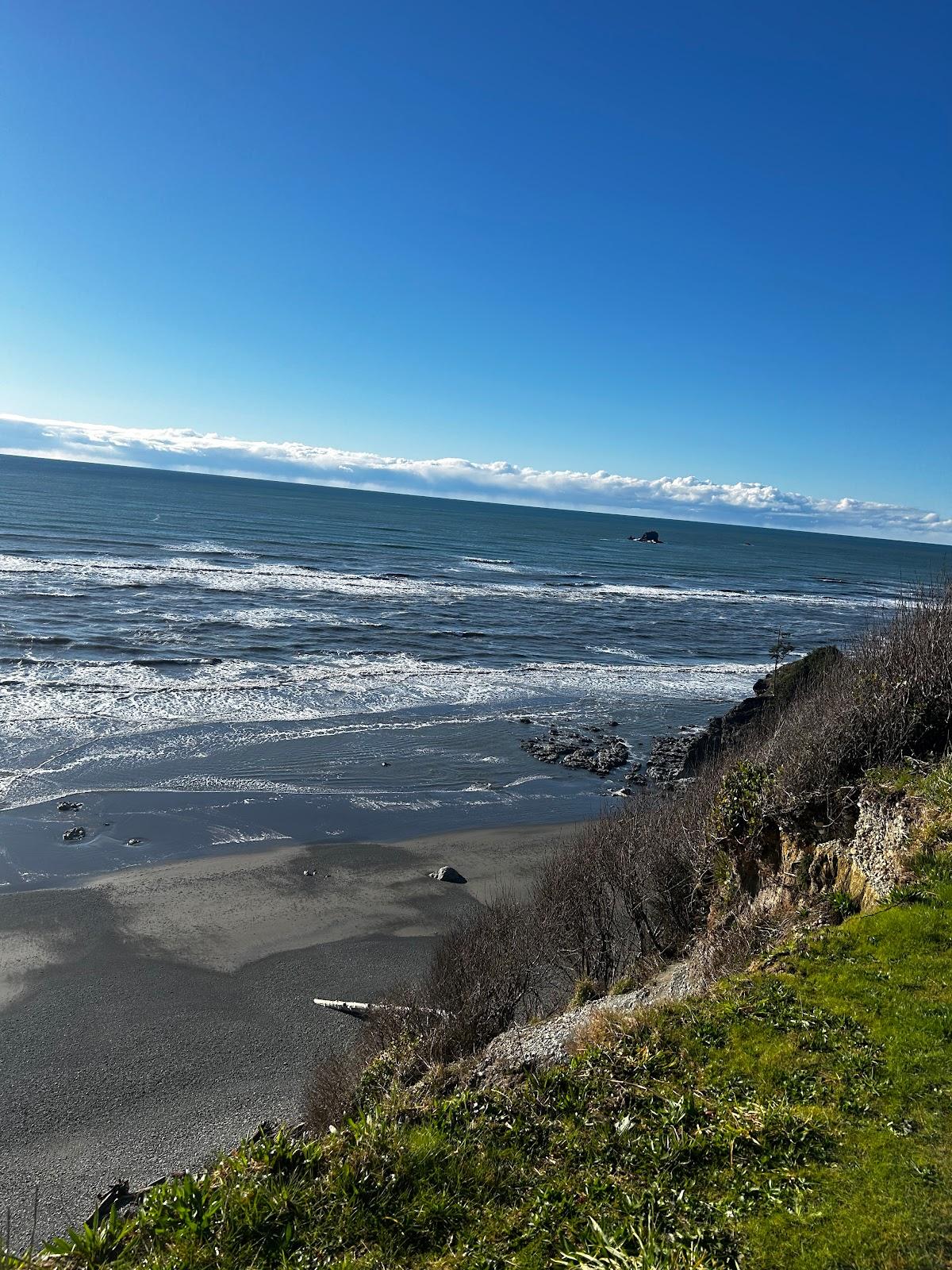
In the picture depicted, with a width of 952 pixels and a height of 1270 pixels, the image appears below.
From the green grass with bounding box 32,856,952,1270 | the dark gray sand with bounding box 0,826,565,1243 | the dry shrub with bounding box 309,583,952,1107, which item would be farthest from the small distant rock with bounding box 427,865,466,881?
the green grass with bounding box 32,856,952,1270

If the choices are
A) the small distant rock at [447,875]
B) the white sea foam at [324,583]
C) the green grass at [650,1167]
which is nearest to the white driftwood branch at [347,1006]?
the small distant rock at [447,875]

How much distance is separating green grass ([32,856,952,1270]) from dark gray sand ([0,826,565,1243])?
17.3ft

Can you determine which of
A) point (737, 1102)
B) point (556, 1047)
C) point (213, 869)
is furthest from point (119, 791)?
point (737, 1102)

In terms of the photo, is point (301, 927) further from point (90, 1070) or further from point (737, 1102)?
point (737, 1102)

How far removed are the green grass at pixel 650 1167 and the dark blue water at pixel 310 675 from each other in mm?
15816

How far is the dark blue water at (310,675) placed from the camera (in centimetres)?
2544

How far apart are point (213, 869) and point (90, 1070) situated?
7.82m

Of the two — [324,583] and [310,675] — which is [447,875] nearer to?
[310,675]

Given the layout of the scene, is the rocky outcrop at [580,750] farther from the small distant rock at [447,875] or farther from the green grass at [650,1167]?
the green grass at [650,1167]

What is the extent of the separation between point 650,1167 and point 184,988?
467 inches

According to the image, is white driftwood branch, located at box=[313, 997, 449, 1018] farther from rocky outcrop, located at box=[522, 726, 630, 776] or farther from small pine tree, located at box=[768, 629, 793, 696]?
small pine tree, located at box=[768, 629, 793, 696]

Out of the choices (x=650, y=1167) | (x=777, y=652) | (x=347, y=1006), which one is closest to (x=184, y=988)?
(x=347, y=1006)

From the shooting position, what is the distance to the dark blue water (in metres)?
25.4

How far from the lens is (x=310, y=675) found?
133 feet
